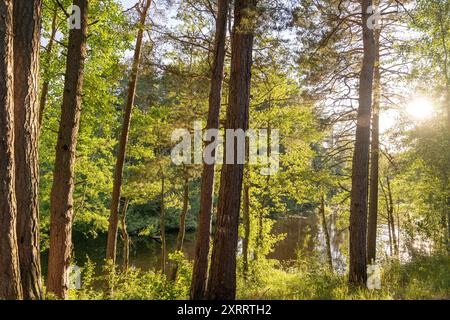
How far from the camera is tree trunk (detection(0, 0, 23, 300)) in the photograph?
12.6 feet

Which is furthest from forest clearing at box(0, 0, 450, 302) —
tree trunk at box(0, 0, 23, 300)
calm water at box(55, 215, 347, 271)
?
calm water at box(55, 215, 347, 271)

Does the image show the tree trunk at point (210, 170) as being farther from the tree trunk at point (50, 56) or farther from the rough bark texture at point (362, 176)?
the tree trunk at point (50, 56)

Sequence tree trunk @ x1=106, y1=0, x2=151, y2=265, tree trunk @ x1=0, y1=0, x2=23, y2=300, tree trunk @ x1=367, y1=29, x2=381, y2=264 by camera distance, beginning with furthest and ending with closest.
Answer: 1. tree trunk @ x1=367, y1=29, x2=381, y2=264
2. tree trunk @ x1=106, y1=0, x2=151, y2=265
3. tree trunk @ x1=0, y1=0, x2=23, y2=300

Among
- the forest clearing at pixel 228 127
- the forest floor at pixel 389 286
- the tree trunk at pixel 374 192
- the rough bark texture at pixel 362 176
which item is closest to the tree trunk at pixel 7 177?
the forest clearing at pixel 228 127

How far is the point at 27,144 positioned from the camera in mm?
4375

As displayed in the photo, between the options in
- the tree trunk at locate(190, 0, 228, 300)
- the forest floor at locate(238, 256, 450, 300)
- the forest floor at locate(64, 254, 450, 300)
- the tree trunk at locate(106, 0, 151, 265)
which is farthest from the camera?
the tree trunk at locate(106, 0, 151, 265)

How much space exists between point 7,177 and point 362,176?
6687mm

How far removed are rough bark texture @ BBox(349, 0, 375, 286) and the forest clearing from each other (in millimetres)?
31

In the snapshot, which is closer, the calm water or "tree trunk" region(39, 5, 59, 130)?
"tree trunk" region(39, 5, 59, 130)

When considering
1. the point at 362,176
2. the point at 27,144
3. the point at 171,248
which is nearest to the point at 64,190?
the point at 27,144

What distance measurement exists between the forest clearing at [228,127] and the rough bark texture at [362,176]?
3cm

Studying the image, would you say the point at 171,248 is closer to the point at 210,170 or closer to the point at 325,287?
the point at 210,170

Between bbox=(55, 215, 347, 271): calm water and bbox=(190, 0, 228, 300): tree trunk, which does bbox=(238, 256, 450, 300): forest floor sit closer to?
bbox=(190, 0, 228, 300): tree trunk

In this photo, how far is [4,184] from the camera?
386 cm
